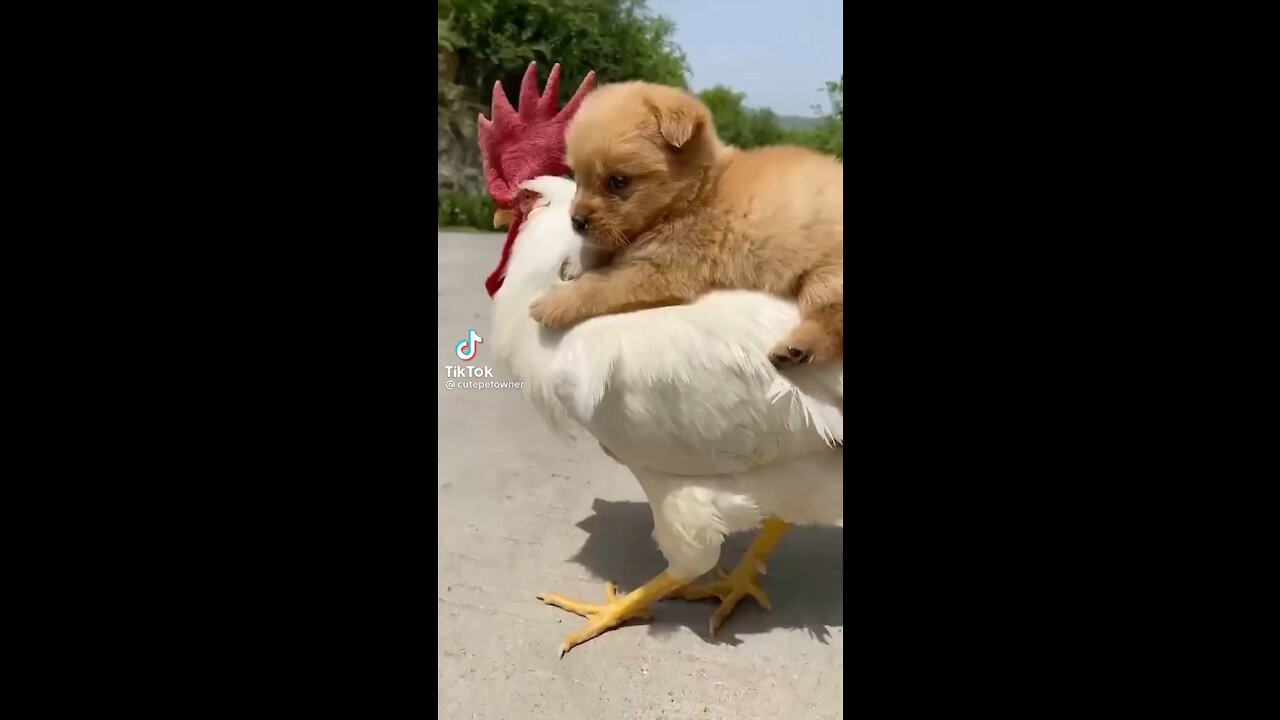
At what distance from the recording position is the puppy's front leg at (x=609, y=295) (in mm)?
995

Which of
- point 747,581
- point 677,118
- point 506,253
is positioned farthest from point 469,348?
point 677,118

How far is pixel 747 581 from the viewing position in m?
1.30

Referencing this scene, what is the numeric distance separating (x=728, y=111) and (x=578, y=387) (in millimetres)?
538

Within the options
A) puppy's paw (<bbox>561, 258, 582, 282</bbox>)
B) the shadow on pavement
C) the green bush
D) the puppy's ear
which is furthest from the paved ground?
the green bush

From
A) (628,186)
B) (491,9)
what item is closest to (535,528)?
(628,186)

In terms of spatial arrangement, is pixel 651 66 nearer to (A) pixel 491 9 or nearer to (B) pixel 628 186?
(B) pixel 628 186

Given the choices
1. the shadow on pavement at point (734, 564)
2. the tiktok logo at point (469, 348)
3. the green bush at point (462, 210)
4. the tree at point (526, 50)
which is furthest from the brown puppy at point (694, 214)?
the green bush at point (462, 210)

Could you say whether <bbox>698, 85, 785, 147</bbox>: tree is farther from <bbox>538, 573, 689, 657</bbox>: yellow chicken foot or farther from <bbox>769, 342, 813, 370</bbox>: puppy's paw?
<bbox>538, 573, 689, 657</bbox>: yellow chicken foot

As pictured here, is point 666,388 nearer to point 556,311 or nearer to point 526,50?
point 556,311

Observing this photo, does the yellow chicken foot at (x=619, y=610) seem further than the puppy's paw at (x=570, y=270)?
Yes

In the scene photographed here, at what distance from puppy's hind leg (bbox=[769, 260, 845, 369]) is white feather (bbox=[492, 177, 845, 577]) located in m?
0.03

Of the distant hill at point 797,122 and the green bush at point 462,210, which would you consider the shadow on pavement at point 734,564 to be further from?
the green bush at point 462,210

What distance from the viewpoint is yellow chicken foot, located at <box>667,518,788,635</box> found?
1296 mm

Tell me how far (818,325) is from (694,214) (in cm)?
23
